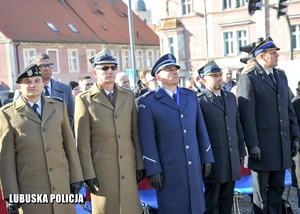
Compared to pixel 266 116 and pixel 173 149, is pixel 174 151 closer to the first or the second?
pixel 173 149

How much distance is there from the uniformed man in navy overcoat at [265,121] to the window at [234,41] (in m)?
29.6

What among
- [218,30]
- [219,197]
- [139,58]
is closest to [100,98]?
[219,197]

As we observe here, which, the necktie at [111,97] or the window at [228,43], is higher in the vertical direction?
the window at [228,43]

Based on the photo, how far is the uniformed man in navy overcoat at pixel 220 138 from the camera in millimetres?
5453

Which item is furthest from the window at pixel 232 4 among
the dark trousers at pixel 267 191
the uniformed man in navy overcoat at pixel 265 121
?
the dark trousers at pixel 267 191

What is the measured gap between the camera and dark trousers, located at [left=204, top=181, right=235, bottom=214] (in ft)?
18.1

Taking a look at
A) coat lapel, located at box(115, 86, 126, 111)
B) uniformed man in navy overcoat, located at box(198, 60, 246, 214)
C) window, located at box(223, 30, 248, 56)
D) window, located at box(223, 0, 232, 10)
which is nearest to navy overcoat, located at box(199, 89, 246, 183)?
uniformed man in navy overcoat, located at box(198, 60, 246, 214)

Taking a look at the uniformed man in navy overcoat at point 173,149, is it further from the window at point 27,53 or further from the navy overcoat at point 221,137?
the window at point 27,53

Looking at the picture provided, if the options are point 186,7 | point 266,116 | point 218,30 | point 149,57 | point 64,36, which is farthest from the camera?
point 149,57

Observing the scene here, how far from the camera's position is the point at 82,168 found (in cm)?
470

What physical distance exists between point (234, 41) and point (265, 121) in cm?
3024

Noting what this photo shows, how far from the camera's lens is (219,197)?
18.6 feet

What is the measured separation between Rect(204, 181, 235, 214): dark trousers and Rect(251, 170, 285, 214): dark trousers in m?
0.38

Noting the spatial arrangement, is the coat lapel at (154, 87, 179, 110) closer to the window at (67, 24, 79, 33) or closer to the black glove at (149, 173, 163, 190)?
the black glove at (149, 173, 163, 190)
